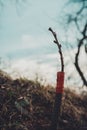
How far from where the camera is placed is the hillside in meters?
4.61

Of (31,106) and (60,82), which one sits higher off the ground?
(60,82)

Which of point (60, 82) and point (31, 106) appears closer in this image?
point (60, 82)

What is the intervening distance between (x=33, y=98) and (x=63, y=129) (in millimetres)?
755

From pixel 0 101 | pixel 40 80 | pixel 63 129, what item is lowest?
pixel 63 129

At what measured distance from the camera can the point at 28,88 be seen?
219 inches

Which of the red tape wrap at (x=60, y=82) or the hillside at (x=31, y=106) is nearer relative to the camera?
the red tape wrap at (x=60, y=82)

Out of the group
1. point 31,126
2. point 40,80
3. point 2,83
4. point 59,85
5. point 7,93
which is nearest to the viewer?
point 59,85

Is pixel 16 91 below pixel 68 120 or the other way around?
the other way around

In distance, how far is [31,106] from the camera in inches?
198

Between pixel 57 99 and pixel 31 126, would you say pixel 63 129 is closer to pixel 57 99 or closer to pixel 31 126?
pixel 31 126

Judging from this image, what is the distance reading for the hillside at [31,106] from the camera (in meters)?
4.61

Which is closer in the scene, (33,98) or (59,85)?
(59,85)

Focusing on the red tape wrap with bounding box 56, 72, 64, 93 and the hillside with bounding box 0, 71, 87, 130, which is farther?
the hillside with bounding box 0, 71, 87, 130

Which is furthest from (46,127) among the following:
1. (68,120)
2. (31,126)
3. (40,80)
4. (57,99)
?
(40,80)
